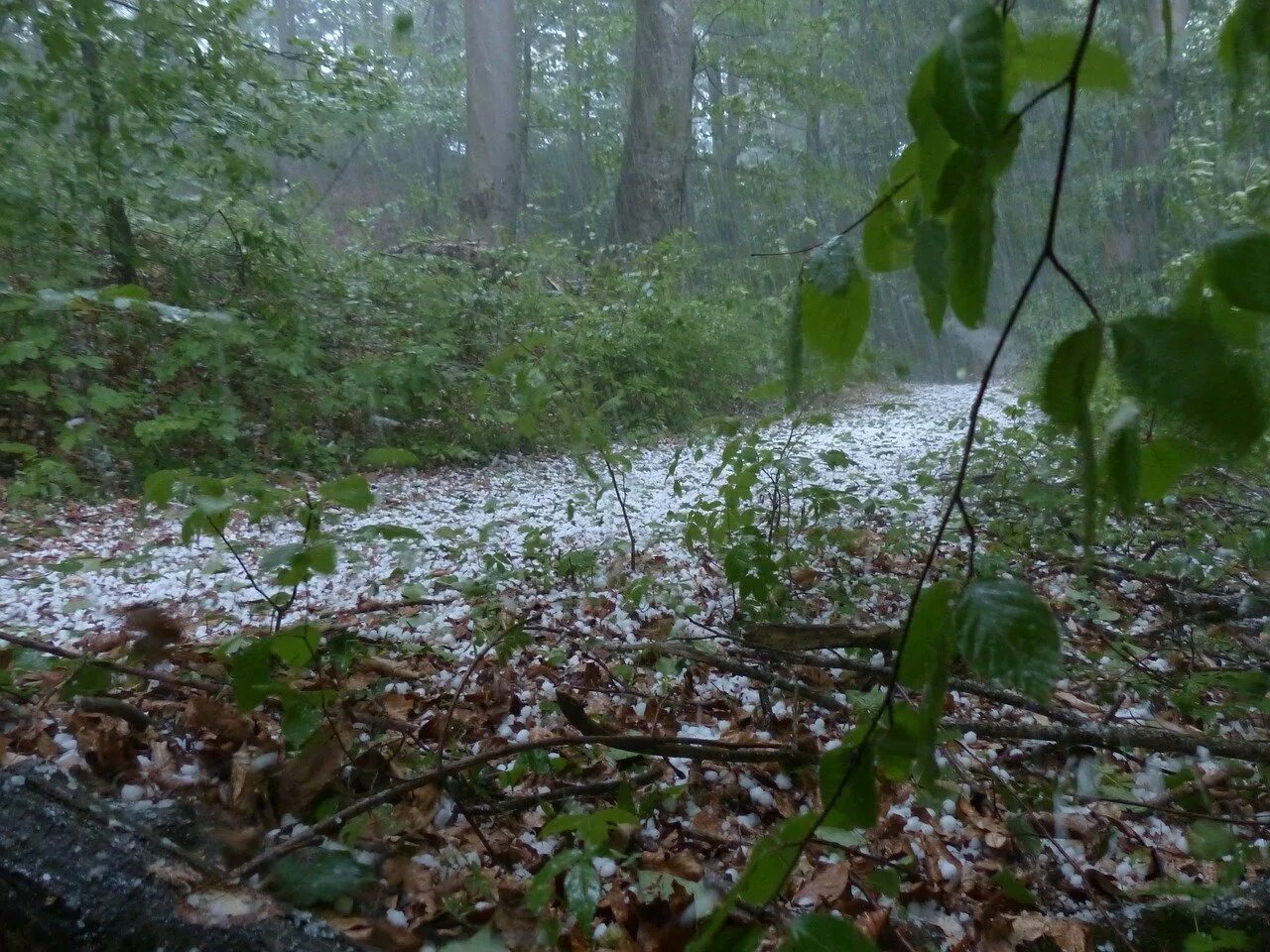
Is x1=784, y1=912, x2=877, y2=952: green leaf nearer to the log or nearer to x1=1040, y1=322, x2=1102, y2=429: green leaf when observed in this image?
x1=1040, y1=322, x2=1102, y2=429: green leaf

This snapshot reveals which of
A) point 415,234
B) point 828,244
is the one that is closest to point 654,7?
point 415,234

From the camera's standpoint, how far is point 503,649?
61.5 inches

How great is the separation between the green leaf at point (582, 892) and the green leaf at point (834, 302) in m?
0.63

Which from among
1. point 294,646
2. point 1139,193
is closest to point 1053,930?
point 294,646

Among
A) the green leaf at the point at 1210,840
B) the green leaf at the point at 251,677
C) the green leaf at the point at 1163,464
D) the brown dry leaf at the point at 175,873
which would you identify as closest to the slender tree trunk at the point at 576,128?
the green leaf at the point at 251,677

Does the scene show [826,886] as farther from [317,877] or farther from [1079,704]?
[1079,704]

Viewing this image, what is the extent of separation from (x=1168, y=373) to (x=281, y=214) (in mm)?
4528

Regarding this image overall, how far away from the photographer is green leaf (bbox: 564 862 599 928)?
0.85 metres

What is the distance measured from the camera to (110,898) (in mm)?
833

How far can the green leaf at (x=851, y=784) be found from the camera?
52 cm

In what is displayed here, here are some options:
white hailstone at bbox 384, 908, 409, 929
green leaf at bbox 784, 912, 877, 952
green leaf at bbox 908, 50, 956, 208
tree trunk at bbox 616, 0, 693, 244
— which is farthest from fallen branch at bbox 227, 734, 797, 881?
tree trunk at bbox 616, 0, 693, 244

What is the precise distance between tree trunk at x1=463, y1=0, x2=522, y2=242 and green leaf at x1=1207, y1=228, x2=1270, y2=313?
646cm

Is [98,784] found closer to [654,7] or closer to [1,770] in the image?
[1,770]

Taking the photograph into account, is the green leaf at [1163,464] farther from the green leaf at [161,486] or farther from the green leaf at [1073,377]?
the green leaf at [161,486]
